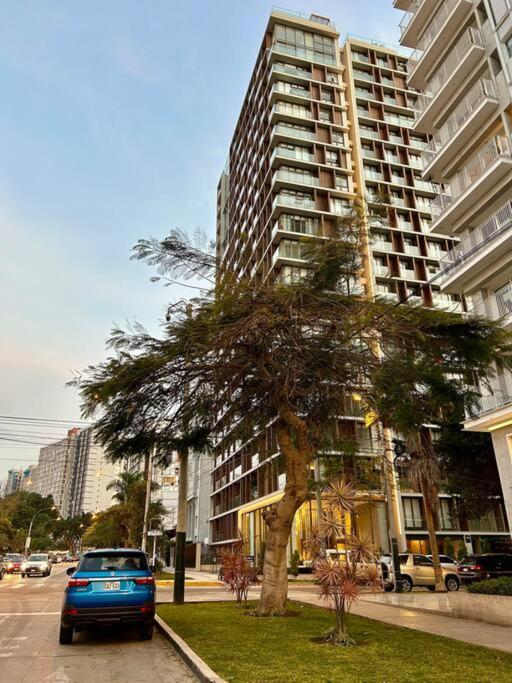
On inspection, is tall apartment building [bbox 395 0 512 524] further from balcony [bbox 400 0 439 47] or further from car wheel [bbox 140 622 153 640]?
car wheel [bbox 140 622 153 640]

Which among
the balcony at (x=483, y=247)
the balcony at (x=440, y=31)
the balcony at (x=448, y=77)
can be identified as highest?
the balcony at (x=440, y=31)

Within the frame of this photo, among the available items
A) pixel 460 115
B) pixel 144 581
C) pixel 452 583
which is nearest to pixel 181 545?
pixel 144 581

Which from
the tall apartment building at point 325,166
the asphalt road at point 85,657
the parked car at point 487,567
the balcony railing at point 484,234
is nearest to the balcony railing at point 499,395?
the balcony railing at point 484,234

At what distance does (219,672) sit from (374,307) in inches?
256

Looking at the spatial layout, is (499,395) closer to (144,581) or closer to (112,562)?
(144,581)

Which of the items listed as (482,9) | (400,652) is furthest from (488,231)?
(400,652)

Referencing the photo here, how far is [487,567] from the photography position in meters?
21.7

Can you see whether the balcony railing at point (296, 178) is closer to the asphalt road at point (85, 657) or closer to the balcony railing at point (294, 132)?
the balcony railing at point (294, 132)

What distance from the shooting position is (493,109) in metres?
22.1

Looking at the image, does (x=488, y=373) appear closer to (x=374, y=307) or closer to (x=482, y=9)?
(x=374, y=307)

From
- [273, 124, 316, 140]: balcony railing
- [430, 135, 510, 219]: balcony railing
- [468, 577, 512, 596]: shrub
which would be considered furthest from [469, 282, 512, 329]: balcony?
[273, 124, 316, 140]: balcony railing

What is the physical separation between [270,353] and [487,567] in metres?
16.7

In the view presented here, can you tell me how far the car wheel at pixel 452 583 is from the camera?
23.0 meters

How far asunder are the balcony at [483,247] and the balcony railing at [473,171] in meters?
2.11
